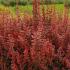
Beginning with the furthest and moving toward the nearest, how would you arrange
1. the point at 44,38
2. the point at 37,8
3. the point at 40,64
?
the point at 37,8
the point at 44,38
the point at 40,64

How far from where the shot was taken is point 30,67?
3688 millimetres

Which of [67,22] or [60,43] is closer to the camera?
[60,43]

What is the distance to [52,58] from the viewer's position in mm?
3775

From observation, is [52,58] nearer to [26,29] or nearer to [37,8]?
[26,29]

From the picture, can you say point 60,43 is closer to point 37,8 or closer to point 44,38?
point 44,38

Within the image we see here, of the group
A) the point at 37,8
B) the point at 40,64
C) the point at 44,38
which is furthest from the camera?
the point at 37,8

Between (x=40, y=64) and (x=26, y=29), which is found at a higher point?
(x=26, y=29)

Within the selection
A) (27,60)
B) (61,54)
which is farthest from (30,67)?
(61,54)

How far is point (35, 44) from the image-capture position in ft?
12.1

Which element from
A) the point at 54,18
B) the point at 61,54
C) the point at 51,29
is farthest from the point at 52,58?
the point at 54,18

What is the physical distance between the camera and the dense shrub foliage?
368cm

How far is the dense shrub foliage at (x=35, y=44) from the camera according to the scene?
368cm

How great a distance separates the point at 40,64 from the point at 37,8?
966 mm

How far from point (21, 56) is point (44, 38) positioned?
1.16 ft
